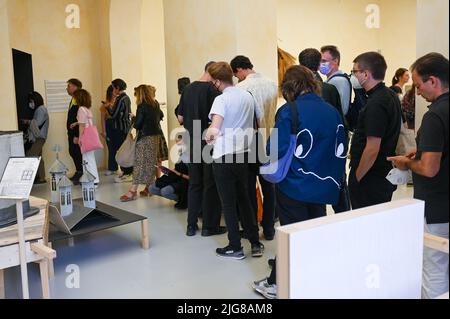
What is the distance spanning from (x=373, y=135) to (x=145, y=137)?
3516mm

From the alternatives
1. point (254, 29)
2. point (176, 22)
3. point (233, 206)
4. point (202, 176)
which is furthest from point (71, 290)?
point (176, 22)

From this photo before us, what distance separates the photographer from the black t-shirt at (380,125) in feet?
9.07

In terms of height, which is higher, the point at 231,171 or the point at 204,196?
the point at 231,171

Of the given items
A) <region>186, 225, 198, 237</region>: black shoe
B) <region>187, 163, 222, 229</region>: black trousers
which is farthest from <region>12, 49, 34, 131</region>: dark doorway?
<region>186, 225, 198, 237</region>: black shoe

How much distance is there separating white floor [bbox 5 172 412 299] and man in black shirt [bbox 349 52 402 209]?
1012 millimetres

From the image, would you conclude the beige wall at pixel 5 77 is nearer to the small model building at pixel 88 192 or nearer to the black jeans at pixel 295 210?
the small model building at pixel 88 192

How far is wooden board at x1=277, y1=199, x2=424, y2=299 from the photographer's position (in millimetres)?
1613

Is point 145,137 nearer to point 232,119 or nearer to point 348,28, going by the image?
point 232,119

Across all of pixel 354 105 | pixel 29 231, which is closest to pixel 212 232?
pixel 354 105

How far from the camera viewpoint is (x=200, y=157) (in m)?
4.26

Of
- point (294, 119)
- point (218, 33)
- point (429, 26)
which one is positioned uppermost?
point (218, 33)

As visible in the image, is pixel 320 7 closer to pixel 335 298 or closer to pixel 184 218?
pixel 184 218

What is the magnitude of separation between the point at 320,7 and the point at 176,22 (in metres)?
4.91
